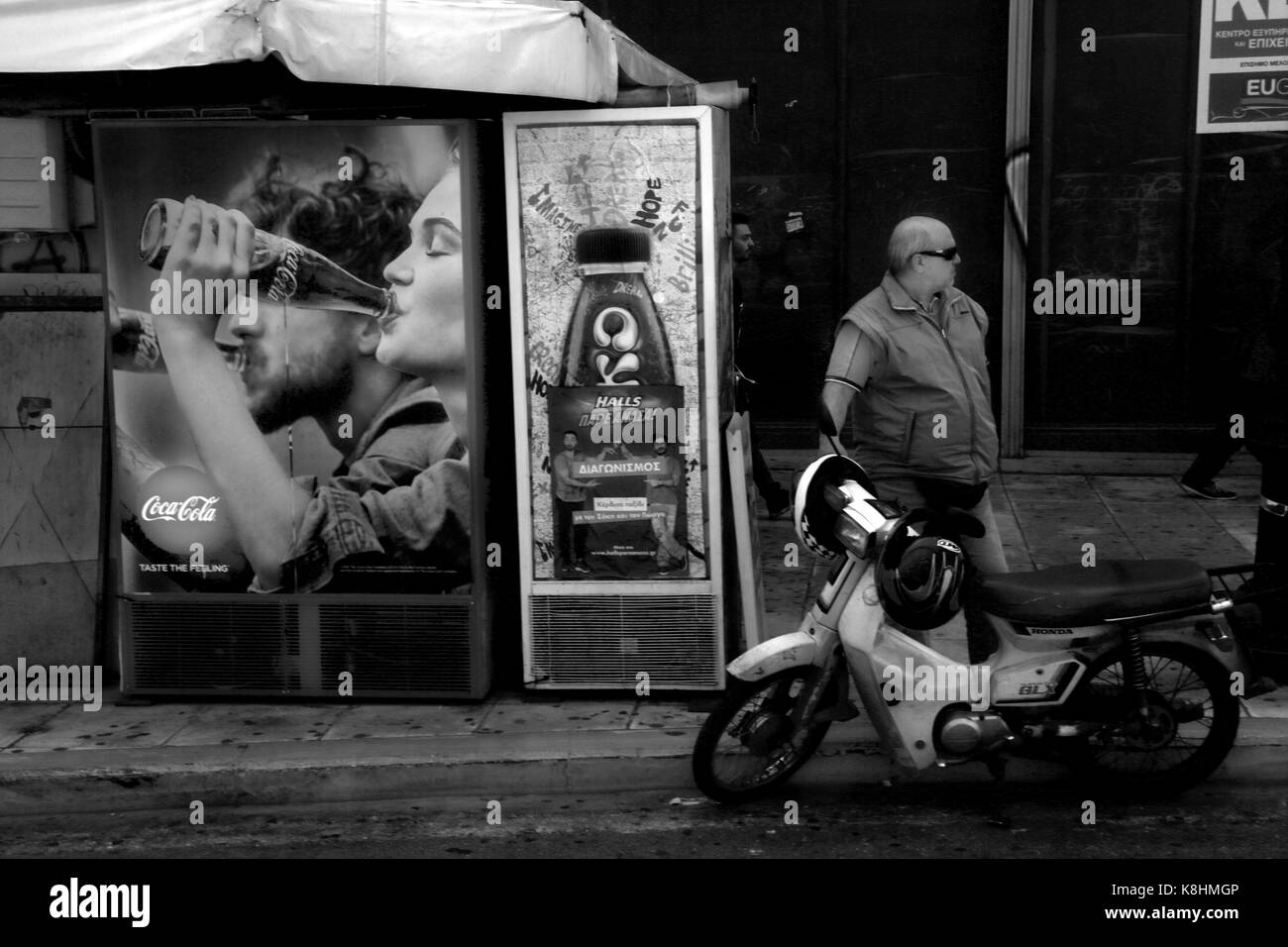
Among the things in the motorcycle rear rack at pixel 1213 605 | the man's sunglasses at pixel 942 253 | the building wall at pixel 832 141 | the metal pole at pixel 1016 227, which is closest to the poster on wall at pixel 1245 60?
the man's sunglasses at pixel 942 253

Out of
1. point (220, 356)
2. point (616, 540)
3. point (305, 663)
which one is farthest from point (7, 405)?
point (616, 540)

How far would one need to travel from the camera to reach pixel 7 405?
22.3 feet

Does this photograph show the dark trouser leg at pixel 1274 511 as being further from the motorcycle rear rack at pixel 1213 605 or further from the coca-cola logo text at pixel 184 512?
the coca-cola logo text at pixel 184 512

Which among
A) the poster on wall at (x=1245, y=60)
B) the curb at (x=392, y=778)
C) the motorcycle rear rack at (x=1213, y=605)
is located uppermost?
the poster on wall at (x=1245, y=60)

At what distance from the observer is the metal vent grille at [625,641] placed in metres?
6.40

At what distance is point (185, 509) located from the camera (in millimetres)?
6543

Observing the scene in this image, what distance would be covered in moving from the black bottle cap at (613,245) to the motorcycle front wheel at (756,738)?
1.77m

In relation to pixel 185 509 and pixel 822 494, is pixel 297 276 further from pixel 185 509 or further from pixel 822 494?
pixel 822 494

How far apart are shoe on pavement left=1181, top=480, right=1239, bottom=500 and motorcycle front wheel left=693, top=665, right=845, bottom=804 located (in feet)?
14.2

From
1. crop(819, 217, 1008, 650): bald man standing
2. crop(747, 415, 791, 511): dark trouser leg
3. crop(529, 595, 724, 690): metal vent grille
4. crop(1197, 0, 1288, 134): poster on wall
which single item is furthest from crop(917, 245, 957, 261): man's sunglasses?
crop(747, 415, 791, 511): dark trouser leg

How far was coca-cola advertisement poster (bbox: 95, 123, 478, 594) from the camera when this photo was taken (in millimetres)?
6262

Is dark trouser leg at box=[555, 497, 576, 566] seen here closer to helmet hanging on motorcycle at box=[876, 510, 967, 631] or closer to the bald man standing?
the bald man standing

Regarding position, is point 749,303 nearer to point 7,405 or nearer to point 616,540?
point 616,540

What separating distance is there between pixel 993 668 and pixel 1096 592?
45 cm
